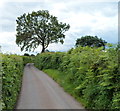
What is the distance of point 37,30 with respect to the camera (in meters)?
57.2

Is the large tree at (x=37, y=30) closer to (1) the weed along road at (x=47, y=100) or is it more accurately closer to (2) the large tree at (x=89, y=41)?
(2) the large tree at (x=89, y=41)

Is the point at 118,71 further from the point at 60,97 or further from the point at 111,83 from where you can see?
the point at 60,97

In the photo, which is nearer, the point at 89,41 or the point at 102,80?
the point at 102,80

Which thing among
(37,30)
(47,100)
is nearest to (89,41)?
(37,30)

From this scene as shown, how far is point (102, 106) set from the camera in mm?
8430

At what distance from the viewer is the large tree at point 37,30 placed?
57.2 meters

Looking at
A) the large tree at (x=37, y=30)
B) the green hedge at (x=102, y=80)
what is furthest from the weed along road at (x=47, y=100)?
the large tree at (x=37, y=30)

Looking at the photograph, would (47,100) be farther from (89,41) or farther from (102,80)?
(89,41)

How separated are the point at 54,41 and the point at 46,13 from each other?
772 cm

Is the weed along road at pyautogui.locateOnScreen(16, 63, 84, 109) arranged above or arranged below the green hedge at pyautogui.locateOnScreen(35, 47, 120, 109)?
below

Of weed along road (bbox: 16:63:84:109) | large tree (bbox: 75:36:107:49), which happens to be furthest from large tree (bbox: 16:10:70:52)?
weed along road (bbox: 16:63:84:109)

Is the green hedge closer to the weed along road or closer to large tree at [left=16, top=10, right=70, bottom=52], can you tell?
the weed along road

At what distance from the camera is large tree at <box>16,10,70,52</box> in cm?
→ 5725

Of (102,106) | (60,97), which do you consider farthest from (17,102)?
(102,106)
